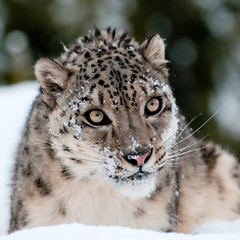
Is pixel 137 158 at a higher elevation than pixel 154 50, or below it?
below

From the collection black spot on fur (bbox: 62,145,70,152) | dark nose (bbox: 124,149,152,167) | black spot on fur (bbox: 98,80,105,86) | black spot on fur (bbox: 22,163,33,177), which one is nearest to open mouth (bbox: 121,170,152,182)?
dark nose (bbox: 124,149,152,167)

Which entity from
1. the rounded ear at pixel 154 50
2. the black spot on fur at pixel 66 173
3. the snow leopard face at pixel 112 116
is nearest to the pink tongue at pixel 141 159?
the snow leopard face at pixel 112 116

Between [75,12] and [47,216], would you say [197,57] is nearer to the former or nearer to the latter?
[75,12]

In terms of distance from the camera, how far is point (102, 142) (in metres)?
5.74

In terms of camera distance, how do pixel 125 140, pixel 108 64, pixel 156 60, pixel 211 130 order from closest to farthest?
pixel 125 140 → pixel 108 64 → pixel 156 60 → pixel 211 130

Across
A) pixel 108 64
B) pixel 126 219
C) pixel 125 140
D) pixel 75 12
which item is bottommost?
pixel 126 219

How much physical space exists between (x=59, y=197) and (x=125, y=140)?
47.9 inches

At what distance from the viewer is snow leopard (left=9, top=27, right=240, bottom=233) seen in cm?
568

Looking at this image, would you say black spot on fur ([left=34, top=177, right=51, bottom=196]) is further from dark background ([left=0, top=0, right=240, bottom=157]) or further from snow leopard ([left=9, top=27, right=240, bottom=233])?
dark background ([left=0, top=0, right=240, bottom=157])

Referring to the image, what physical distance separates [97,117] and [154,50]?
1.22 m

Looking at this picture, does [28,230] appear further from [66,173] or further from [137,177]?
[66,173]

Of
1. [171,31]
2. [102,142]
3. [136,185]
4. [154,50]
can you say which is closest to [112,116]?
[102,142]

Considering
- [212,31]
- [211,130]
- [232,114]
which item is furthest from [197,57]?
[211,130]

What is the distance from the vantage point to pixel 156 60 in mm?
6508
